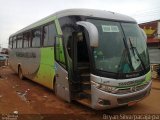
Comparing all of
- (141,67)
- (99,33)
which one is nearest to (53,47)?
(99,33)

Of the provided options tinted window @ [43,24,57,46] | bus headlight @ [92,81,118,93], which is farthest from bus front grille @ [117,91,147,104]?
tinted window @ [43,24,57,46]

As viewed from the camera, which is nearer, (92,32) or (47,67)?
(92,32)

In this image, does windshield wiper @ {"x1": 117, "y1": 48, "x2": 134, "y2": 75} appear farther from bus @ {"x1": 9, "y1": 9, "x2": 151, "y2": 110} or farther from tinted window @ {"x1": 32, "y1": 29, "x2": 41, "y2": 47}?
tinted window @ {"x1": 32, "y1": 29, "x2": 41, "y2": 47}

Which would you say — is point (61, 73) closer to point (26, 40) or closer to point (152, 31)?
point (26, 40)

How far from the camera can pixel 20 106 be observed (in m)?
9.86

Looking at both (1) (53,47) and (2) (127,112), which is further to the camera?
(1) (53,47)

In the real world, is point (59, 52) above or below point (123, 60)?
above

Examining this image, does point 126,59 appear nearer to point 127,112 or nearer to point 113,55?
point 113,55

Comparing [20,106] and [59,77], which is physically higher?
[59,77]

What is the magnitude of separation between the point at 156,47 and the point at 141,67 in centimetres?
1928

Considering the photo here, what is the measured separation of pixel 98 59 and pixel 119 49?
783 mm

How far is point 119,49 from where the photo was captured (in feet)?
28.1

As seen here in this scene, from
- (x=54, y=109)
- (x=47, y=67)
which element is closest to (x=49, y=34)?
(x=47, y=67)

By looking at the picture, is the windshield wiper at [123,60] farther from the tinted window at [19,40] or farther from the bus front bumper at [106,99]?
the tinted window at [19,40]
